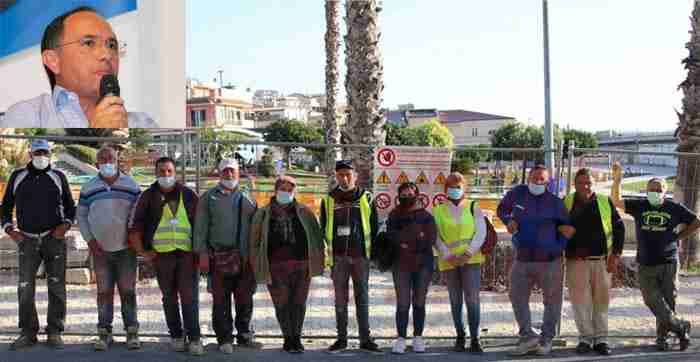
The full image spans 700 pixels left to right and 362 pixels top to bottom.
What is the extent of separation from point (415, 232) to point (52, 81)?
862 cm

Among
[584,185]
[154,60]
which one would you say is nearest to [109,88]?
[154,60]

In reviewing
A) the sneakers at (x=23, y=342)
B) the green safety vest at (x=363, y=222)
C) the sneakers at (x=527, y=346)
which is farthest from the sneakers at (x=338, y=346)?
the sneakers at (x=23, y=342)

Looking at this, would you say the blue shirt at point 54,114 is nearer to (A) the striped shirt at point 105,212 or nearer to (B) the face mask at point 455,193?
(A) the striped shirt at point 105,212

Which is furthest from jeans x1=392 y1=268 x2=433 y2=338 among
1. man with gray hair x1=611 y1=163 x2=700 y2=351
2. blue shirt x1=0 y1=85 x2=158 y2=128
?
blue shirt x1=0 y1=85 x2=158 y2=128

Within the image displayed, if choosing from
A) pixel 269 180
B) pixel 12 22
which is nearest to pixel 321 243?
pixel 269 180

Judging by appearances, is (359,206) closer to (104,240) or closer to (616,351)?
(104,240)

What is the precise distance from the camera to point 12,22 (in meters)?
13.0

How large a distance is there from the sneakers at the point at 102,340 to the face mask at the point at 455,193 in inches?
133

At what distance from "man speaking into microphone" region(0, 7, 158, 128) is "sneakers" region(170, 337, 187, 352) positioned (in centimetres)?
697

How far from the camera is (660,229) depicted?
7262mm

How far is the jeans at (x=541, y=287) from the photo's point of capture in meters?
7.06

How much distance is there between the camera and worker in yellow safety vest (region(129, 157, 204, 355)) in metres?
6.89

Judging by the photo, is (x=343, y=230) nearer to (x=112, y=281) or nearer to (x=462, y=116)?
(x=112, y=281)

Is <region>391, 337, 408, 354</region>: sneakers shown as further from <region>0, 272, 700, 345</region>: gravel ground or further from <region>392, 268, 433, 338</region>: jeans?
<region>0, 272, 700, 345</region>: gravel ground
